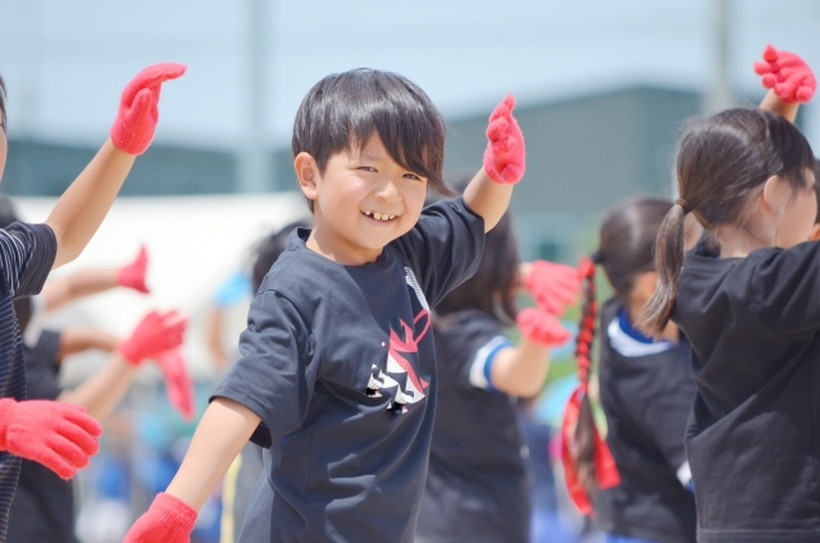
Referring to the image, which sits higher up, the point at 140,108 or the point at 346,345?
the point at 140,108

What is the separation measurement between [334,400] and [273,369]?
18cm

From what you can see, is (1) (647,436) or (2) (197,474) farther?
(1) (647,436)

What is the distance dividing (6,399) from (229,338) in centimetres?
503

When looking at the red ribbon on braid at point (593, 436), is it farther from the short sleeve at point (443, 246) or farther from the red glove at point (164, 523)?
the red glove at point (164, 523)

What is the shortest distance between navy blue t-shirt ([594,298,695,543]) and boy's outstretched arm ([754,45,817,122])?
74 centimetres

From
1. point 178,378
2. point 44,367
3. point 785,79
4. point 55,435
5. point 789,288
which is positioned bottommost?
point 178,378

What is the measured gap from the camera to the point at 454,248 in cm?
245

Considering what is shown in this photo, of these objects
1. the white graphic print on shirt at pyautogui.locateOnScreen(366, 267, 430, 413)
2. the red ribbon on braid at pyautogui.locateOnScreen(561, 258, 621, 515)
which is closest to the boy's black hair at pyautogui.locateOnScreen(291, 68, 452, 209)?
the white graphic print on shirt at pyautogui.locateOnScreen(366, 267, 430, 413)

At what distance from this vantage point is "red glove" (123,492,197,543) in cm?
185

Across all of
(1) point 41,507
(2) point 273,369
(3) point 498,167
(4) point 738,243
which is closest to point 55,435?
(2) point 273,369

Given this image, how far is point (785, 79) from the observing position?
2.78 meters

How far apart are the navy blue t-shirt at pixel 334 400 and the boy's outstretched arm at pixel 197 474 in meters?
0.04

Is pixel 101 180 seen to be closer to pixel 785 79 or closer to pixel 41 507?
pixel 41 507

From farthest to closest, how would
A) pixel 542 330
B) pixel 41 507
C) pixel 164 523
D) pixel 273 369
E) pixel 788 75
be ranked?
pixel 542 330, pixel 41 507, pixel 788 75, pixel 273 369, pixel 164 523
